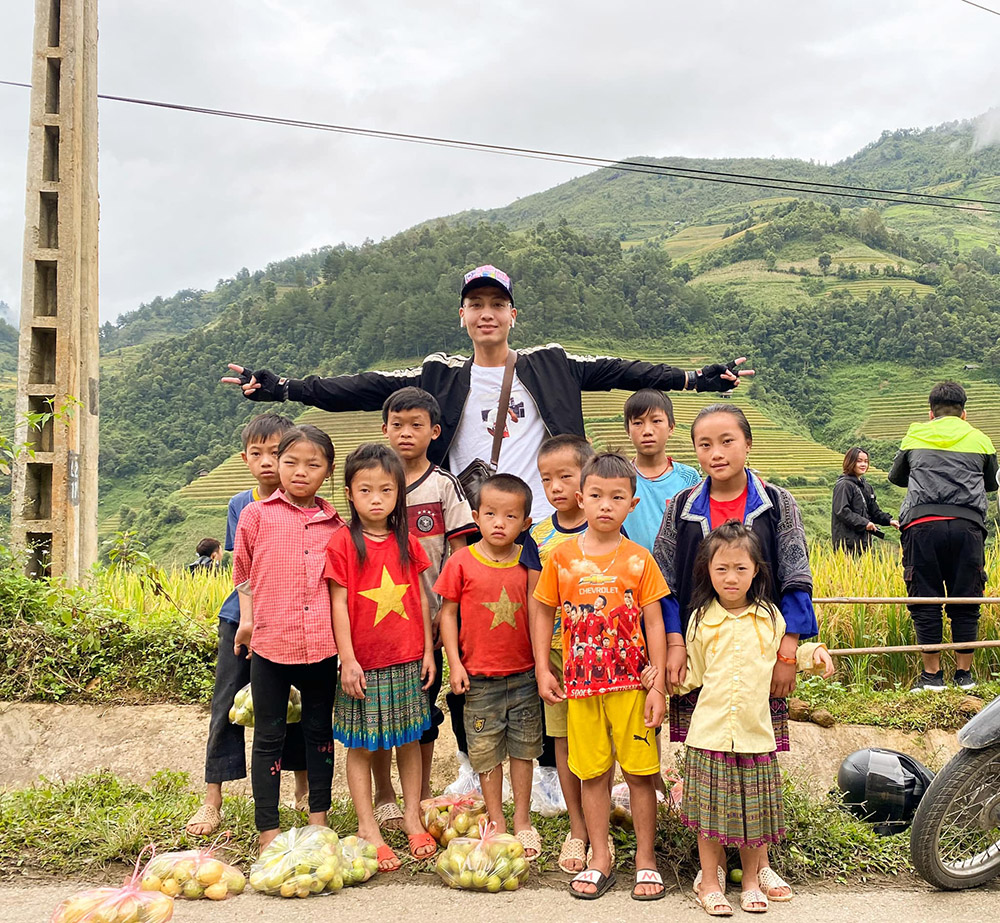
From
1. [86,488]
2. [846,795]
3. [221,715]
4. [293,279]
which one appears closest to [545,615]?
[221,715]

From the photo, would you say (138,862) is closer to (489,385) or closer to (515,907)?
(515,907)

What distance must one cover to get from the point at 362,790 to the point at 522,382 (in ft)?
5.75

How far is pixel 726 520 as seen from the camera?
3.23m

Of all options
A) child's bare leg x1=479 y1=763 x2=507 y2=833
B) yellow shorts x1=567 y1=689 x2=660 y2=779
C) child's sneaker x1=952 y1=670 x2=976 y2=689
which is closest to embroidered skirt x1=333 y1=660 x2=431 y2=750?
child's bare leg x1=479 y1=763 x2=507 y2=833

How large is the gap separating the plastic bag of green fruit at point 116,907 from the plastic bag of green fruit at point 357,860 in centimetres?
60

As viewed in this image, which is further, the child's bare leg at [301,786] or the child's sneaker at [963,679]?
the child's sneaker at [963,679]

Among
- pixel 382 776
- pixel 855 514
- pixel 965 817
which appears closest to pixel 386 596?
pixel 382 776

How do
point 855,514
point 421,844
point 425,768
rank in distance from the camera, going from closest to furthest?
point 421,844 → point 425,768 → point 855,514

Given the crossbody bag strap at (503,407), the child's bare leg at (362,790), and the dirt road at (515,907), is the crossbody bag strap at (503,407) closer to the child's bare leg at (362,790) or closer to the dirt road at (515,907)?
the child's bare leg at (362,790)

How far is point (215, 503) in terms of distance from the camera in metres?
30.9

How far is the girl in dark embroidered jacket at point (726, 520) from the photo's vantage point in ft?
10.2

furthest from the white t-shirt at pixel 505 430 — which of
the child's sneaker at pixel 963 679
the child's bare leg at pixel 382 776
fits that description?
the child's sneaker at pixel 963 679

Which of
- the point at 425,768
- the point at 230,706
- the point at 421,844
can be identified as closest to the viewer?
the point at 421,844

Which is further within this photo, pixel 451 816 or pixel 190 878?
pixel 451 816
